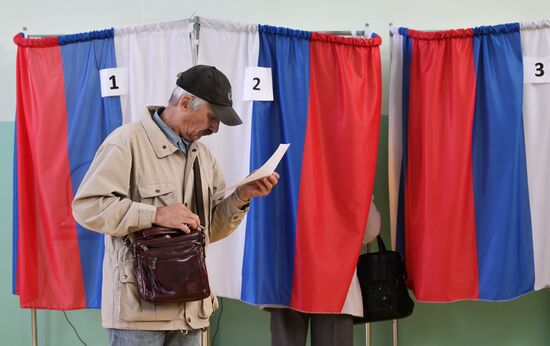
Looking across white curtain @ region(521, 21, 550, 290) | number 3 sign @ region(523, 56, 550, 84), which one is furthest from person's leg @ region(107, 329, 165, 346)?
number 3 sign @ region(523, 56, 550, 84)

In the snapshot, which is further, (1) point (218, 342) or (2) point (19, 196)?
(1) point (218, 342)

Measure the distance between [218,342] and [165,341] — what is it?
51.9 inches

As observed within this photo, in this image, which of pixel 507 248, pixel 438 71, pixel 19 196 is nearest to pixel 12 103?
pixel 19 196

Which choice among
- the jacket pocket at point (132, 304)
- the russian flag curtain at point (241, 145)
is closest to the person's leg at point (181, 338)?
the jacket pocket at point (132, 304)

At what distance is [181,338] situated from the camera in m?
1.83

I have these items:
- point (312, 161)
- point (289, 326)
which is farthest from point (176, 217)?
point (289, 326)

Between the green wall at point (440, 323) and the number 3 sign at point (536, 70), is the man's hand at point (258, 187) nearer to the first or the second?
the green wall at point (440, 323)

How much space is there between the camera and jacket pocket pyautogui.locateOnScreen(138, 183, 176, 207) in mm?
1757

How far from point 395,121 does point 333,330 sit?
0.98 meters

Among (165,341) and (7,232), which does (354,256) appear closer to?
(165,341)

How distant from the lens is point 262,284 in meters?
2.67

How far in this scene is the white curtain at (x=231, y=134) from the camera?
272 centimetres

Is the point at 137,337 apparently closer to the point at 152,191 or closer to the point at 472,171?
the point at 152,191

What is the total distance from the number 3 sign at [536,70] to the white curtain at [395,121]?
0.54 metres
